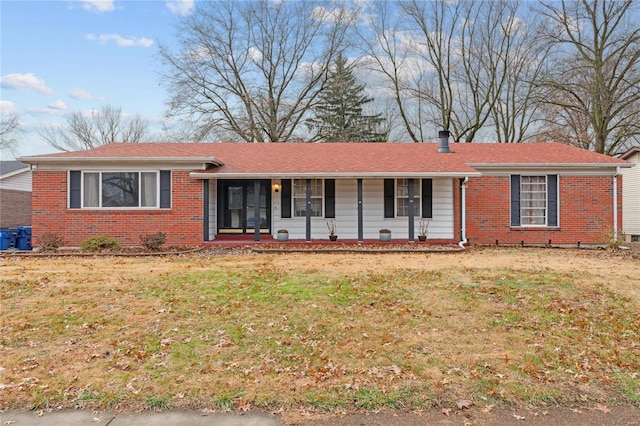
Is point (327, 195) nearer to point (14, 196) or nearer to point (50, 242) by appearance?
point (50, 242)

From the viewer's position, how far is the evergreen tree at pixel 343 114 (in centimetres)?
3097

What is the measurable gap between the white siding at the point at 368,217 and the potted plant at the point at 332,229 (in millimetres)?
132

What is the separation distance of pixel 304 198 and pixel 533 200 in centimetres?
807

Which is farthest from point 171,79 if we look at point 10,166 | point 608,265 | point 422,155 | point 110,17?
point 608,265

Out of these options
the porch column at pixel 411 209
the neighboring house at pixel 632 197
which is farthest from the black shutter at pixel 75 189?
the neighboring house at pixel 632 197

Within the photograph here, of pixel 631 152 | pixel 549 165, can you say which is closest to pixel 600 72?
pixel 631 152

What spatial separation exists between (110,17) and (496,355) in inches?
656

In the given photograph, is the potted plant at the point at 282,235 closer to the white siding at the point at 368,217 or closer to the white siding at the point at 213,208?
the white siding at the point at 368,217

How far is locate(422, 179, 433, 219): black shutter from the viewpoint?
1437 cm

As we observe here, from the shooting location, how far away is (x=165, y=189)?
44.4 feet

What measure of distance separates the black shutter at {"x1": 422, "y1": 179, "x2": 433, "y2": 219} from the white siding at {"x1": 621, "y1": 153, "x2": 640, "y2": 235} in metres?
11.1

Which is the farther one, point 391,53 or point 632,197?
point 391,53

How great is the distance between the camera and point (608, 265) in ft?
Answer: 32.5

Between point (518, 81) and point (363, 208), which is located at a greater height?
point (518, 81)
